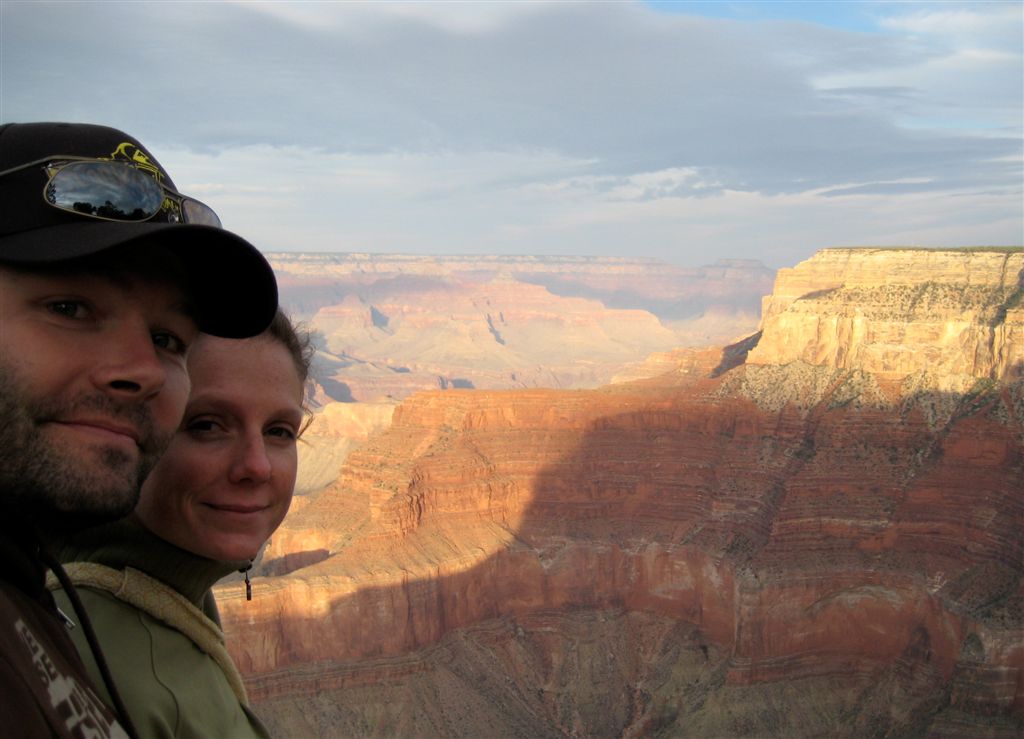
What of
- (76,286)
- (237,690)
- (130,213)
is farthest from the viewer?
(237,690)

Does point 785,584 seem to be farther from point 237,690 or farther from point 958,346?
point 237,690

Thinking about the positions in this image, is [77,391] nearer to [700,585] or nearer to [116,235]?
[116,235]

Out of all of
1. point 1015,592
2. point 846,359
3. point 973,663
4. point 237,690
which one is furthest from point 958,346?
point 237,690

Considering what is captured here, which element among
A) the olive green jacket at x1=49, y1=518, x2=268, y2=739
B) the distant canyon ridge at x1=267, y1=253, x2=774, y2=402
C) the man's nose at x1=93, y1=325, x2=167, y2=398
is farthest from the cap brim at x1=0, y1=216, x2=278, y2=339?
the distant canyon ridge at x1=267, y1=253, x2=774, y2=402

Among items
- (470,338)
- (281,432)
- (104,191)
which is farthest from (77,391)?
(470,338)

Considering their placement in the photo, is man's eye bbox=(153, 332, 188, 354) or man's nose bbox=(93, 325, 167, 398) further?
man's eye bbox=(153, 332, 188, 354)

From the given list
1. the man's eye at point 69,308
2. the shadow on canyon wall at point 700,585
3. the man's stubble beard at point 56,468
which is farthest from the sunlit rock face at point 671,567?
the man's eye at point 69,308

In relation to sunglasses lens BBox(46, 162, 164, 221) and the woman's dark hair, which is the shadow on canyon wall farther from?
sunglasses lens BBox(46, 162, 164, 221)
